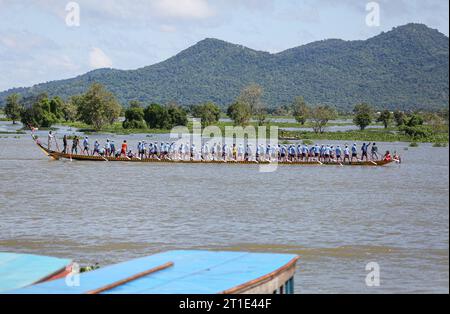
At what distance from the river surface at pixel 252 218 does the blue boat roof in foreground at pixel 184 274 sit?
247 cm

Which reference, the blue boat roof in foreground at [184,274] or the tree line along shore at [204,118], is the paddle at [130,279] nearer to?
the blue boat roof in foreground at [184,274]

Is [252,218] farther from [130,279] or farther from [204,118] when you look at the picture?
[204,118]

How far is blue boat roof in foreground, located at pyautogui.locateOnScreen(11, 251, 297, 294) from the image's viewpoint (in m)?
8.80

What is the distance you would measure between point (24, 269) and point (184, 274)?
244 centimetres

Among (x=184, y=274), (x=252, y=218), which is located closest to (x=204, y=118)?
(x=252, y=218)

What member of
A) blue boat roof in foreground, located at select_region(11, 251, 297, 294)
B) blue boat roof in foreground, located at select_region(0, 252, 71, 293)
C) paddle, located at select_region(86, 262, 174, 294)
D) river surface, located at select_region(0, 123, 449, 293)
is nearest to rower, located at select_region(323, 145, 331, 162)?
river surface, located at select_region(0, 123, 449, 293)

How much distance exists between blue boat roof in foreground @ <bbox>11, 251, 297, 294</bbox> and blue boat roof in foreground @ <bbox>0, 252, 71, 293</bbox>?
65cm

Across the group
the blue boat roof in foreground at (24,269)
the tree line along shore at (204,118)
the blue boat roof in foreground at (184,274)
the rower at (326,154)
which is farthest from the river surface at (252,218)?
the tree line along shore at (204,118)

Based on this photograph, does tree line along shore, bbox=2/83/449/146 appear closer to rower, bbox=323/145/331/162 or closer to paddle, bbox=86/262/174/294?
rower, bbox=323/145/331/162

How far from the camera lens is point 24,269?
10.4 meters

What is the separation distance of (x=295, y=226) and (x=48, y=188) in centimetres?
1471

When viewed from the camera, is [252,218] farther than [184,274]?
Yes

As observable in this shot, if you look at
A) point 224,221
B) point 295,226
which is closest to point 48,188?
point 224,221
